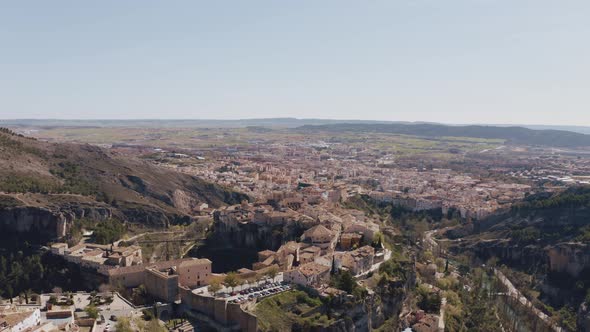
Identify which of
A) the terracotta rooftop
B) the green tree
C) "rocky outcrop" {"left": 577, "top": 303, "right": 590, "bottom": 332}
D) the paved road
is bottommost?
"rocky outcrop" {"left": 577, "top": 303, "right": 590, "bottom": 332}

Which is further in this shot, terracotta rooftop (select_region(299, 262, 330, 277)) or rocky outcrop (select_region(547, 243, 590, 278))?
rocky outcrop (select_region(547, 243, 590, 278))

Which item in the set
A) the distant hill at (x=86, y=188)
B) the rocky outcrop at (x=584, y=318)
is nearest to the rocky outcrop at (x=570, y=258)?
the rocky outcrop at (x=584, y=318)

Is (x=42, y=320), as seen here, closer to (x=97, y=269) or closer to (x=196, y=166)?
(x=97, y=269)

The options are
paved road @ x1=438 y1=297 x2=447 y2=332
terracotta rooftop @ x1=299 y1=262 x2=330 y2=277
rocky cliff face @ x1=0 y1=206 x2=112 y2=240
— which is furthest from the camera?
rocky cliff face @ x1=0 y1=206 x2=112 y2=240

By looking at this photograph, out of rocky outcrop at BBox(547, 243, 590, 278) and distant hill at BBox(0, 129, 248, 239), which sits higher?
distant hill at BBox(0, 129, 248, 239)

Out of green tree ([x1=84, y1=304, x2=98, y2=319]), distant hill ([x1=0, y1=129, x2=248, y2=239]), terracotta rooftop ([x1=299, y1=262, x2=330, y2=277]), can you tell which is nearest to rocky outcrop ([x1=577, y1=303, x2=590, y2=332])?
terracotta rooftop ([x1=299, y1=262, x2=330, y2=277])

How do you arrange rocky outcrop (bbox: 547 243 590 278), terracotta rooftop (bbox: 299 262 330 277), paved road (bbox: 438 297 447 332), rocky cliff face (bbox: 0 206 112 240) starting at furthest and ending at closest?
rocky outcrop (bbox: 547 243 590 278) < rocky cliff face (bbox: 0 206 112 240) < paved road (bbox: 438 297 447 332) < terracotta rooftop (bbox: 299 262 330 277)

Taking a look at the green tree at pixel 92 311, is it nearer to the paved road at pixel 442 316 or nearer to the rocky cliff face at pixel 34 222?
the rocky cliff face at pixel 34 222

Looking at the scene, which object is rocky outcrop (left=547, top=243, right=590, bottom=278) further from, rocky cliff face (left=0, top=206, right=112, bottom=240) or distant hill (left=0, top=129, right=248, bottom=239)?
rocky cliff face (left=0, top=206, right=112, bottom=240)
